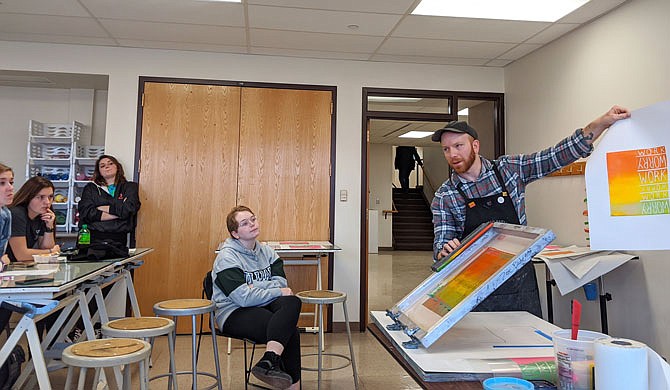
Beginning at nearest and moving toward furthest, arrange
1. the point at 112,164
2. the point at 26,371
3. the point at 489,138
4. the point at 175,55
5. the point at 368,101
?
the point at 26,371 < the point at 112,164 < the point at 175,55 < the point at 368,101 < the point at 489,138

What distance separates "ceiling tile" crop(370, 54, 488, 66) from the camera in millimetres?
4496

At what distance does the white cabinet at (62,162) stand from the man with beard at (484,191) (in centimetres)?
387

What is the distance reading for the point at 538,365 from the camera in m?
1.05

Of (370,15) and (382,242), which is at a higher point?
(370,15)

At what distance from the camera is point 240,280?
101 inches

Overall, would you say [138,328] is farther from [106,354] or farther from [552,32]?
[552,32]

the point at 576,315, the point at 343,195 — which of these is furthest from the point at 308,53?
the point at 576,315

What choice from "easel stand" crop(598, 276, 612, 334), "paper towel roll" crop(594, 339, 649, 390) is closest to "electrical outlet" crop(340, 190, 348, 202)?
"easel stand" crop(598, 276, 612, 334)

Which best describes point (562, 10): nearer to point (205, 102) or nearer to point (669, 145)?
point (669, 145)

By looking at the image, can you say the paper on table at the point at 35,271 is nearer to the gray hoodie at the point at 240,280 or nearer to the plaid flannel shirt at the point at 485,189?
the gray hoodie at the point at 240,280

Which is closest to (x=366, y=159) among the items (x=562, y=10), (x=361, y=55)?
(x=361, y=55)

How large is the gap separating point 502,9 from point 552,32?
27.0 inches

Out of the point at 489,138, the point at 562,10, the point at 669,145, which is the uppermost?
the point at 562,10

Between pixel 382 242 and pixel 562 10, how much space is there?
29.2 feet
